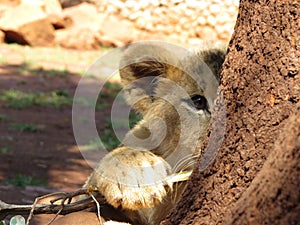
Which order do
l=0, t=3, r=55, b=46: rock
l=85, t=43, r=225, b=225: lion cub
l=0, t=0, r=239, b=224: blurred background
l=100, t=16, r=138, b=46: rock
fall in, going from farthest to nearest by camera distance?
l=100, t=16, r=138, b=46: rock
l=0, t=3, r=55, b=46: rock
l=0, t=0, r=239, b=224: blurred background
l=85, t=43, r=225, b=225: lion cub

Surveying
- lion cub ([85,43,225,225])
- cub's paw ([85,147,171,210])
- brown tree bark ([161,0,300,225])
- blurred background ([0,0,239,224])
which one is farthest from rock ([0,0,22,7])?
brown tree bark ([161,0,300,225])

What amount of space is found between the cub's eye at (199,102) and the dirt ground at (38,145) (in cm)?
113

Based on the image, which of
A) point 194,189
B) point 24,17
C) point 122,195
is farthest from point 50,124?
point 194,189

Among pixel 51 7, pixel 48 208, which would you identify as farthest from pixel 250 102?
pixel 51 7

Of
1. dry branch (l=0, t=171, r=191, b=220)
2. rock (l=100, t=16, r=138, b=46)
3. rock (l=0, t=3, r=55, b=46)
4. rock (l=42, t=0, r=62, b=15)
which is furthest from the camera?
rock (l=42, t=0, r=62, b=15)

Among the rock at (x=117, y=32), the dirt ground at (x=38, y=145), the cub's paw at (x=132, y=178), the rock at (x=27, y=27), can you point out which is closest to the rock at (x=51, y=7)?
the rock at (x=27, y=27)

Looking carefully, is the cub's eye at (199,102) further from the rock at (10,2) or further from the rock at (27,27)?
the rock at (10,2)

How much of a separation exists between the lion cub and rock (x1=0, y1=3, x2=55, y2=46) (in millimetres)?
9843

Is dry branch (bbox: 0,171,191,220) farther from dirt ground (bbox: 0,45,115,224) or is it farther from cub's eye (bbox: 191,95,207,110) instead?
dirt ground (bbox: 0,45,115,224)

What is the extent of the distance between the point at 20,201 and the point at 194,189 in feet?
9.29

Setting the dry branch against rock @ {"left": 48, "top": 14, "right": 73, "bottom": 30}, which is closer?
the dry branch

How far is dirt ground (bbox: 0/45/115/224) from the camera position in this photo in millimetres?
6016

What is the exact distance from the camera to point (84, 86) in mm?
10703

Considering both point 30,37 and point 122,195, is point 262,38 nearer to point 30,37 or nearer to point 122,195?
point 122,195
